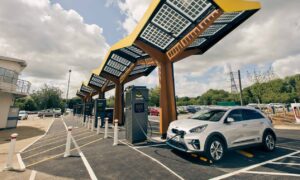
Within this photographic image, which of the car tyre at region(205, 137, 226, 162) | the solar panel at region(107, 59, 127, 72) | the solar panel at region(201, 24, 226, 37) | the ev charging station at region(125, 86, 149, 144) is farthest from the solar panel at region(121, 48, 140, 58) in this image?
the car tyre at region(205, 137, 226, 162)

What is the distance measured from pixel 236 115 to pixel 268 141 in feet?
6.52

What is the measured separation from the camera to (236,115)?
6.49 meters

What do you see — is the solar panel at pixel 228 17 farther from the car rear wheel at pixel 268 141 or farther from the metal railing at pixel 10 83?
the metal railing at pixel 10 83

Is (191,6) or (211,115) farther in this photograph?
(191,6)

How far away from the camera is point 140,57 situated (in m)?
15.0

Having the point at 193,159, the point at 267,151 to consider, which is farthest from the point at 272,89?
the point at 193,159

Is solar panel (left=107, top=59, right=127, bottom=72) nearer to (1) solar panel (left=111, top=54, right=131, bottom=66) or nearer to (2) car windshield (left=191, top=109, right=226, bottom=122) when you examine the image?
(1) solar panel (left=111, top=54, right=131, bottom=66)

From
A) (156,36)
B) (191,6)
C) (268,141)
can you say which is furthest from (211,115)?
(156,36)

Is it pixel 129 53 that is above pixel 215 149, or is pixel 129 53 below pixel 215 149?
above

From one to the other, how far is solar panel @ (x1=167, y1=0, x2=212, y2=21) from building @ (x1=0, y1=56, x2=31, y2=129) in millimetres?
18608

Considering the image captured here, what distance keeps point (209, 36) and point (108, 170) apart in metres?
10.0

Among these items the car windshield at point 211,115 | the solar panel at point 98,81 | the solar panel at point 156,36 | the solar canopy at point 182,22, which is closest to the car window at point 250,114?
the car windshield at point 211,115

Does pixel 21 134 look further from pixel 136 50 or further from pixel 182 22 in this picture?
pixel 182 22

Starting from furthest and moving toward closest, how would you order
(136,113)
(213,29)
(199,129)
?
(213,29) < (136,113) < (199,129)
